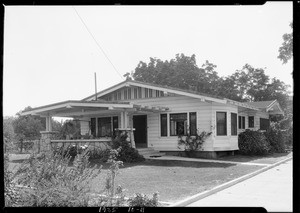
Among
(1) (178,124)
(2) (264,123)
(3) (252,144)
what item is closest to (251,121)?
(2) (264,123)

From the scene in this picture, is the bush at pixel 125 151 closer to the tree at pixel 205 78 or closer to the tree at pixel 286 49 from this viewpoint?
the tree at pixel 286 49

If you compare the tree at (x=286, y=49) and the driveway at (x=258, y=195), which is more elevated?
the tree at (x=286, y=49)

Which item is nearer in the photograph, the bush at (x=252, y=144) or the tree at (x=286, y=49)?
the tree at (x=286, y=49)

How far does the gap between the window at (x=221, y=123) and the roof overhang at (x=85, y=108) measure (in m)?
2.82

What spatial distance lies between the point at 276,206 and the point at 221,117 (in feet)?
36.7

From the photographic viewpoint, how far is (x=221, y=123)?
17.1 m

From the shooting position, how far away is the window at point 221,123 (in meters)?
17.0

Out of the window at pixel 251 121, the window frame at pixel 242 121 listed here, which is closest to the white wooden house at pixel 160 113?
the window frame at pixel 242 121

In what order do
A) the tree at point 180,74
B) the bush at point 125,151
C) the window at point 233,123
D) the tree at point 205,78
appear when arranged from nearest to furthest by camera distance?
1. the bush at point 125,151
2. the window at point 233,123
3. the tree at point 205,78
4. the tree at point 180,74

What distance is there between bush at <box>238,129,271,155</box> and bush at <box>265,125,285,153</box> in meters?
2.44

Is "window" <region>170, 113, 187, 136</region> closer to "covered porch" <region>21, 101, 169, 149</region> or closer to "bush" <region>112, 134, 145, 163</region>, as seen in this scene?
"covered porch" <region>21, 101, 169, 149</region>

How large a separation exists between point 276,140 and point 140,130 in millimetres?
9287
